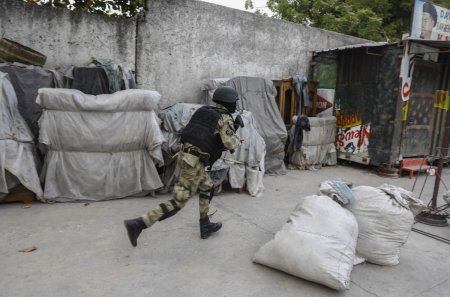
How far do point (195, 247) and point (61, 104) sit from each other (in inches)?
98.0

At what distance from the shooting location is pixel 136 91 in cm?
450

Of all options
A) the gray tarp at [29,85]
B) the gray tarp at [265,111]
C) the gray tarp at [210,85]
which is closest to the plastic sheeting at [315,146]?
the gray tarp at [265,111]

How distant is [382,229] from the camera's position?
3.01m

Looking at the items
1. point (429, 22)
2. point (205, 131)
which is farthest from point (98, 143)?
point (429, 22)

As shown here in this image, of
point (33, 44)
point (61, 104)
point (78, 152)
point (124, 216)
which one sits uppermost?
A: point (33, 44)

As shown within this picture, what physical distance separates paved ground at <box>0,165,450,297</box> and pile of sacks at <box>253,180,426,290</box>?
0.15 m

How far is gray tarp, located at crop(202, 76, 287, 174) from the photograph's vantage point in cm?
609

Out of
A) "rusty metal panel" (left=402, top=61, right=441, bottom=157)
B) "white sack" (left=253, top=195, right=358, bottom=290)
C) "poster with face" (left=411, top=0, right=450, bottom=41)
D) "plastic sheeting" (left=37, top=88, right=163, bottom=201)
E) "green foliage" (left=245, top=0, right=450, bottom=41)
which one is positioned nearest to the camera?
"white sack" (left=253, top=195, right=358, bottom=290)

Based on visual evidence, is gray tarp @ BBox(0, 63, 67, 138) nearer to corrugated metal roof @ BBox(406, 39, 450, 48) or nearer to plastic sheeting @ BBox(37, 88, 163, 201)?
plastic sheeting @ BBox(37, 88, 163, 201)

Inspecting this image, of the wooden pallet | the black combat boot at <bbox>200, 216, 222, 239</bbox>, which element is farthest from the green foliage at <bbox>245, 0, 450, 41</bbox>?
the wooden pallet

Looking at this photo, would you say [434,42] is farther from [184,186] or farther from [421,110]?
[184,186]

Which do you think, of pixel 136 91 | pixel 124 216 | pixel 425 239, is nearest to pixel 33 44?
pixel 136 91

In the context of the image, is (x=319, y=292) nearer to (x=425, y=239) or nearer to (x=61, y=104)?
(x=425, y=239)

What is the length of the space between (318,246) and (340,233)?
0.25m
